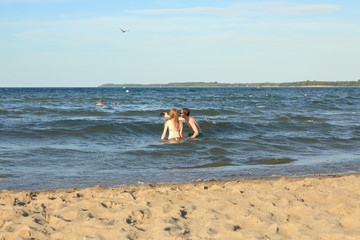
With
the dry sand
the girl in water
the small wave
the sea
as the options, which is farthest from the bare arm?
the dry sand

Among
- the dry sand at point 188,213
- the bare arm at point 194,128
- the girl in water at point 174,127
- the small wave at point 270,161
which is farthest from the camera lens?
the bare arm at point 194,128

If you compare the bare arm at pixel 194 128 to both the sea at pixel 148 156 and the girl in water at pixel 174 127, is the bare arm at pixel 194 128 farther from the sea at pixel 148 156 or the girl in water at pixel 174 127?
the sea at pixel 148 156

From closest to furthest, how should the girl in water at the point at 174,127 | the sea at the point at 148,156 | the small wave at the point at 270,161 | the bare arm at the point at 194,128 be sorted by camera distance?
the sea at the point at 148,156
the small wave at the point at 270,161
the girl in water at the point at 174,127
the bare arm at the point at 194,128

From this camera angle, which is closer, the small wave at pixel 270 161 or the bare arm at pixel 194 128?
the small wave at pixel 270 161

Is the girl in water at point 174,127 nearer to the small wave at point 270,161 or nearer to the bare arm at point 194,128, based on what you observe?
the bare arm at point 194,128

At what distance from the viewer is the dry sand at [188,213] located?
4559 mm

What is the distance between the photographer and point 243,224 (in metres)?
4.86

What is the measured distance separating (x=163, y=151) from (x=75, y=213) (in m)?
6.00

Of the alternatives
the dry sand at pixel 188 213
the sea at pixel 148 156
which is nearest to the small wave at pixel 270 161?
the sea at pixel 148 156

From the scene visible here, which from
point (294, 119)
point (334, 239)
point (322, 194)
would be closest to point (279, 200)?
point (322, 194)

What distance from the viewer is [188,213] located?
530 centimetres

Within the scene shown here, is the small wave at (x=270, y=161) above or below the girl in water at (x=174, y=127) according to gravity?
below

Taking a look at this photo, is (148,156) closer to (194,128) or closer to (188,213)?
(194,128)

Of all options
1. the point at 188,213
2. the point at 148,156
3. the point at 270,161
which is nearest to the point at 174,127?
the point at 148,156
